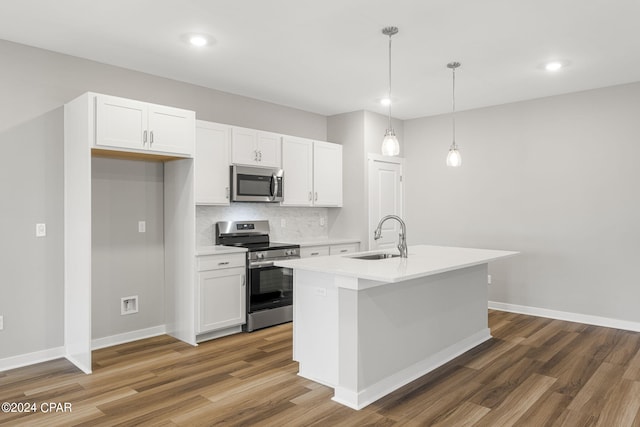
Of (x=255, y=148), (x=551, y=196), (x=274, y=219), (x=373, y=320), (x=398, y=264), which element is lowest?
(x=373, y=320)

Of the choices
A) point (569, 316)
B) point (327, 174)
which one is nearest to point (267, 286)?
point (327, 174)

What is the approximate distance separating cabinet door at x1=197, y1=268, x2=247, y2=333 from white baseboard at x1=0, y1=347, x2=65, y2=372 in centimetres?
117

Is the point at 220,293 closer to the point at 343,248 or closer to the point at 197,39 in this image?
the point at 343,248

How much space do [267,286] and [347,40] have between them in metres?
2.59

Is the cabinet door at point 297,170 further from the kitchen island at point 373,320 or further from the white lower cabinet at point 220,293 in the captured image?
the kitchen island at point 373,320

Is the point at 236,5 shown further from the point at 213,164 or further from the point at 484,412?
the point at 484,412

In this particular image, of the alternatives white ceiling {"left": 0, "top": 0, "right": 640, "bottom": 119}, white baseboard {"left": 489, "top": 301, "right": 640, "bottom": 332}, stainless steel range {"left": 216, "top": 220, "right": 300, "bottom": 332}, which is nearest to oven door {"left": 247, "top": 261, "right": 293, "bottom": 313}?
stainless steel range {"left": 216, "top": 220, "right": 300, "bottom": 332}

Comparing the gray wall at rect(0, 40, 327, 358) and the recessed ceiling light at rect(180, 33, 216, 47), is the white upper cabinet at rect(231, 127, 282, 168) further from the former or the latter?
the gray wall at rect(0, 40, 327, 358)

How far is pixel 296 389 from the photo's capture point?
3.00 metres

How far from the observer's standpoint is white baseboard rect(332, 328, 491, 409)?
276cm

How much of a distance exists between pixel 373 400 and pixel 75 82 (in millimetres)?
3590

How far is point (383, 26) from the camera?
10.4 feet

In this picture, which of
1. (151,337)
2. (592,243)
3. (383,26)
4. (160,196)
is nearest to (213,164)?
(160,196)

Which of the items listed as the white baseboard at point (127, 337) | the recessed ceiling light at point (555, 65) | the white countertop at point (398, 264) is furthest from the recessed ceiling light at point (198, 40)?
the recessed ceiling light at point (555, 65)
